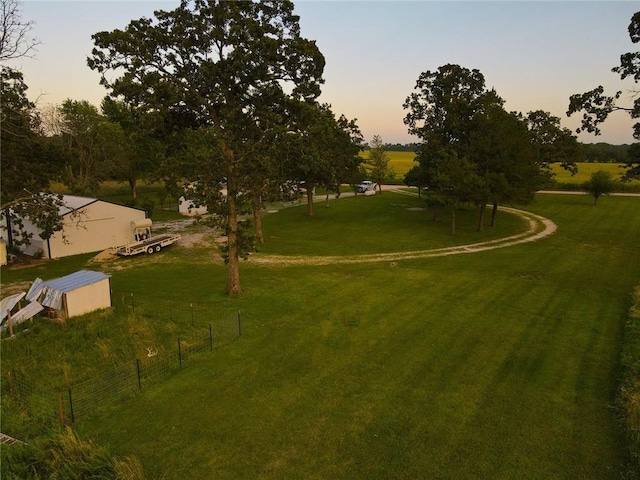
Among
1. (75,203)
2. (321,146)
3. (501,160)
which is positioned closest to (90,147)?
(75,203)

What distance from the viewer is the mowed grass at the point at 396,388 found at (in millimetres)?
10609

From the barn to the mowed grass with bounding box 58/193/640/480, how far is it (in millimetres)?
14437

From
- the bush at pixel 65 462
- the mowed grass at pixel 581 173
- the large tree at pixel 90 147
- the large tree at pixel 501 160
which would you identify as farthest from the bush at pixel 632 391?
the mowed grass at pixel 581 173

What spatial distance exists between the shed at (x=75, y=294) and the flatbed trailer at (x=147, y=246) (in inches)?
534

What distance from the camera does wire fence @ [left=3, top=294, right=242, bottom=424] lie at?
13.1m

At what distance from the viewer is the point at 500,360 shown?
15.9 m

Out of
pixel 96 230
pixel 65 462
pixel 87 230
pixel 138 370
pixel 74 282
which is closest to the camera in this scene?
pixel 65 462

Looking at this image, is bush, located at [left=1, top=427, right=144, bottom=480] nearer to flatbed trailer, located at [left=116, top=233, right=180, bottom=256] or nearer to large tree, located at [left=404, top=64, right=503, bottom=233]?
flatbed trailer, located at [left=116, top=233, right=180, bottom=256]

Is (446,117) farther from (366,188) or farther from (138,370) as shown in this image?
(138,370)

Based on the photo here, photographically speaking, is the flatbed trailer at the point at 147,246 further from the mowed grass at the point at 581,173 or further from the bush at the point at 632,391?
the mowed grass at the point at 581,173

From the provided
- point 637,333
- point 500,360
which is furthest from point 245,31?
point 637,333

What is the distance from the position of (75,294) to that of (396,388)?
14.1 metres

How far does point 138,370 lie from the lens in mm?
13586

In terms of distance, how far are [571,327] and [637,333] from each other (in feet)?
7.76
